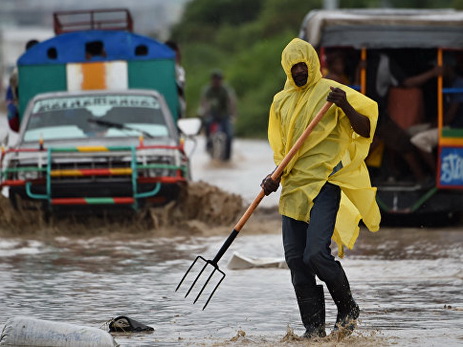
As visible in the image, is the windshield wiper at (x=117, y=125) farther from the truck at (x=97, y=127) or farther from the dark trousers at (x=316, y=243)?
the dark trousers at (x=316, y=243)

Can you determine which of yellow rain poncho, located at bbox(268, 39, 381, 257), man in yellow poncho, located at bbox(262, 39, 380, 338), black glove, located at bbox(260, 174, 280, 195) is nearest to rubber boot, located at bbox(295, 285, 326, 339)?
man in yellow poncho, located at bbox(262, 39, 380, 338)

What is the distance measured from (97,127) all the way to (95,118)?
170 mm

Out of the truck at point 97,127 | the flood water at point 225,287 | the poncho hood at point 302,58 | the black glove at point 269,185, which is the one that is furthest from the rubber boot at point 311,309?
the truck at point 97,127

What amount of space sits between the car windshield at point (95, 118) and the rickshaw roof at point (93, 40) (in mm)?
1649

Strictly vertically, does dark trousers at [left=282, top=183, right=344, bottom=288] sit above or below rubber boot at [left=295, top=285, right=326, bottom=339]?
above

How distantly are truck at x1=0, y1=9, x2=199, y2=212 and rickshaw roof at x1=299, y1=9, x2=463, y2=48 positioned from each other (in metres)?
1.99

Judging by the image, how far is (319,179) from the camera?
7.87 m

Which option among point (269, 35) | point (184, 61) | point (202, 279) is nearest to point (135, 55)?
point (202, 279)

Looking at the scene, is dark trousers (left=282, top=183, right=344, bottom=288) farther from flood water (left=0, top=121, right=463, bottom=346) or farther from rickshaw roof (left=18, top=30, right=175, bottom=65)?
rickshaw roof (left=18, top=30, right=175, bottom=65)

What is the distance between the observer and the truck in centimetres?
1410

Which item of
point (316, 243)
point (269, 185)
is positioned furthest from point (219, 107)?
point (316, 243)

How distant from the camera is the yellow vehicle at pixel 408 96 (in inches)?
590

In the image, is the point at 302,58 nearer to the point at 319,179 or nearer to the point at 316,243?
the point at 319,179

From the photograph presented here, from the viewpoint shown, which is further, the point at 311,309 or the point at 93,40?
the point at 93,40
